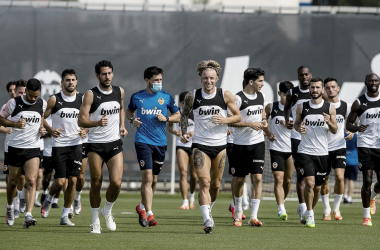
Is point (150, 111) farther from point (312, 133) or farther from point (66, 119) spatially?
point (312, 133)

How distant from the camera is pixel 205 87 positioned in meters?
10.3

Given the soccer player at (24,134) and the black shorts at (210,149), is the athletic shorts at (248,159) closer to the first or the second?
the black shorts at (210,149)

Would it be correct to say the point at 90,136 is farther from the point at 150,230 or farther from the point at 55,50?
the point at 55,50

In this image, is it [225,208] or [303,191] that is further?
[225,208]

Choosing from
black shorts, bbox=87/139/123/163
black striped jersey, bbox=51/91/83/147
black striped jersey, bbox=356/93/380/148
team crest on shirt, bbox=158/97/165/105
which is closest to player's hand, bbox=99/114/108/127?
black shorts, bbox=87/139/123/163

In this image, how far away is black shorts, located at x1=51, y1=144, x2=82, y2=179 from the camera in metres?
11.5

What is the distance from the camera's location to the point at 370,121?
12.2 m

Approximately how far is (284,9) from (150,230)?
1131 cm

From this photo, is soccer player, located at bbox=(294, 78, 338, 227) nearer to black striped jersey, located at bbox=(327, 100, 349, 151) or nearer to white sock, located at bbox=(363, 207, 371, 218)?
white sock, located at bbox=(363, 207, 371, 218)

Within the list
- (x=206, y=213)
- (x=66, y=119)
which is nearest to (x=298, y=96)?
(x=206, y=213)

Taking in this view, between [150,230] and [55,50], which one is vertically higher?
[55,50]

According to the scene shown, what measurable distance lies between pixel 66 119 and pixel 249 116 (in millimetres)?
2956

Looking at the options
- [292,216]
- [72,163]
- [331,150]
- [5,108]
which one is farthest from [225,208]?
[5,108]

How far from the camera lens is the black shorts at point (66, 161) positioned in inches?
452
